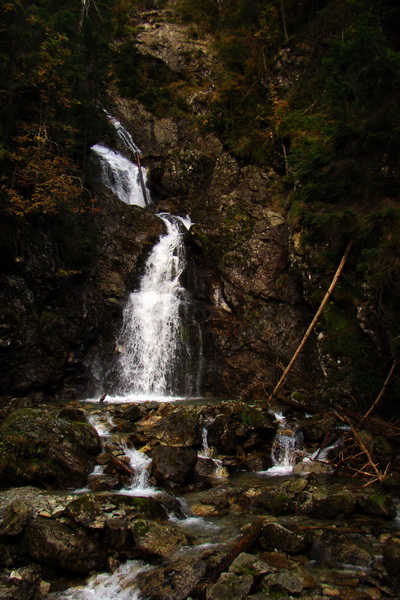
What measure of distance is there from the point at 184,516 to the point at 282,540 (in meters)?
1.94

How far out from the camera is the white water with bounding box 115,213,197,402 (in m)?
15.3

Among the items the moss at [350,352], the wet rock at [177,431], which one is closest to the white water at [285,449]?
the wet rock at [177,431]

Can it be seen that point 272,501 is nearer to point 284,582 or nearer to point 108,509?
point 284,582

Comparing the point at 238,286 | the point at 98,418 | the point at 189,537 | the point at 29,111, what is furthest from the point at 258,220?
the point at 189,537

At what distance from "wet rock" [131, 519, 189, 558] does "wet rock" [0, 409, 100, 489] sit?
2295 mm

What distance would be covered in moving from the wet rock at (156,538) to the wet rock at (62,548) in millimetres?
504

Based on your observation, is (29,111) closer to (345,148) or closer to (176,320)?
(176,320)

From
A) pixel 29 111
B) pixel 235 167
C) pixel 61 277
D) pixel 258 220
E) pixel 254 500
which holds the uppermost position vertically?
pixel 235 167

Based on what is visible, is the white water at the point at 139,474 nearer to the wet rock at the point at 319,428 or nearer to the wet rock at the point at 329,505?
the wet rock at the point at 329,505

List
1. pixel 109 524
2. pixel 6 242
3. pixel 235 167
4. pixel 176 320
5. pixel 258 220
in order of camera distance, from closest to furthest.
Answer: pixel 109 524, pixel 6 242, pixel 176 320, pixel 258 220, pixel 235 167

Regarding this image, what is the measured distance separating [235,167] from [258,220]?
5.98m

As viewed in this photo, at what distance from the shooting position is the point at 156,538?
5.23 meters

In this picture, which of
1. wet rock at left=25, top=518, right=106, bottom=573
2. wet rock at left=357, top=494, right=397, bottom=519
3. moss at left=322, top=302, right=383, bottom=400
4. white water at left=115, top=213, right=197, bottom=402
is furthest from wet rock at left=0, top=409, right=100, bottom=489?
moss at left=322, top=302, right=383, bottom=400

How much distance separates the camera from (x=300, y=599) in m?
4.15
